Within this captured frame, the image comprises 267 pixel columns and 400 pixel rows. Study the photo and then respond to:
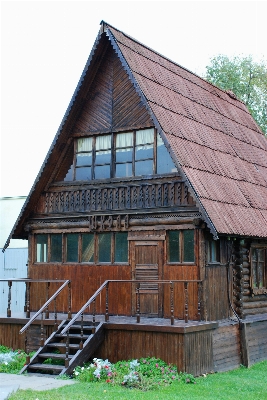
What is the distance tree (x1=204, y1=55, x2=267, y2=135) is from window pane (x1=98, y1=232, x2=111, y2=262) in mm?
23004

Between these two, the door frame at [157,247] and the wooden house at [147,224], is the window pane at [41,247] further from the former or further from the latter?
the door frame at [157,247]

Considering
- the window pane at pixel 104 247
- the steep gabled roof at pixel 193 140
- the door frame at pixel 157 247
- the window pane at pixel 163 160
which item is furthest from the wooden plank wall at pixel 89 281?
the window pane at pixel 163 160

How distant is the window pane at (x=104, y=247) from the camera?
688 inches

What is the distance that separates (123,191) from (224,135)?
477 cm

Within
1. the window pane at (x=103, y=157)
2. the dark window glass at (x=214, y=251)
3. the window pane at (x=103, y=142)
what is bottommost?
the dark window glass at (x=214, y=251)

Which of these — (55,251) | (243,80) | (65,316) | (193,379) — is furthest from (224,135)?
(243,80)

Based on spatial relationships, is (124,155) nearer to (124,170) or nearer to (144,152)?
(124,170)

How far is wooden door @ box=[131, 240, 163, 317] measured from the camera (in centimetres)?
1620

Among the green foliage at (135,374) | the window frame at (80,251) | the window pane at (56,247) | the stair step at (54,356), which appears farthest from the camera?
the window pane at (56,247)

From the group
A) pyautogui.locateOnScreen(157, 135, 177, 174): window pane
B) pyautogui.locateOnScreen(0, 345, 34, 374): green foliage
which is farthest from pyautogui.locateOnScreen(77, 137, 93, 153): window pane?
pyautogui.locateOnScreen(0, 345, 34, 374): green foliage

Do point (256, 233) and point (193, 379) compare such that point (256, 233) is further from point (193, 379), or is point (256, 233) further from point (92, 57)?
point (92, 57)

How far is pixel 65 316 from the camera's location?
55.1 ft

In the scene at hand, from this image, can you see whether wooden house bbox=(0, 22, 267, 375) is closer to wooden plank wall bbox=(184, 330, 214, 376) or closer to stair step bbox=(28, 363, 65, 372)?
wooden plank wall bbox=(184, 330, 214, 376)

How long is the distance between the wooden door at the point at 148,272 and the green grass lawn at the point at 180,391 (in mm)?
2497
